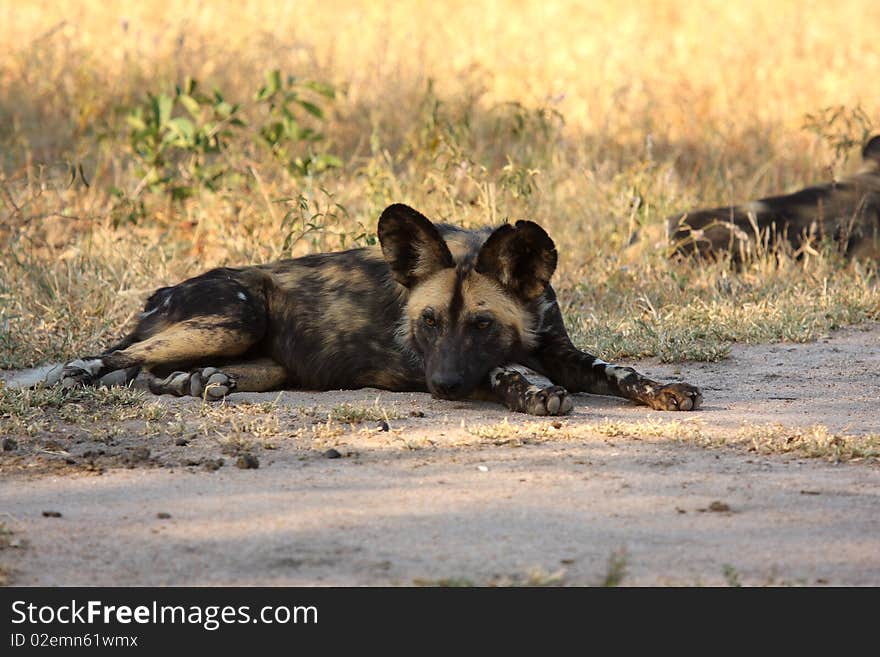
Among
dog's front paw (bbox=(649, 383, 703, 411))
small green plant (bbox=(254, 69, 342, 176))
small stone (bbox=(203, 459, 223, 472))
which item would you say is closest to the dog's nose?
dog's front paw (bbox=(649, 383, 703, 411))

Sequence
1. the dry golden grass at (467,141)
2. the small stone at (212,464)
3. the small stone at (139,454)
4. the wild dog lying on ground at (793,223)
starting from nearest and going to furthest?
the small stone at (212,464) → the small stone at (139,454) → the dry golden grass at (467,141) → the wild dog lying on ground at (793,223)

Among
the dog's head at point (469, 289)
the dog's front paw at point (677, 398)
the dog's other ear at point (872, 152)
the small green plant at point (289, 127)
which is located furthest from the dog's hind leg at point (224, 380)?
the dog's other ear at point (872, 152)

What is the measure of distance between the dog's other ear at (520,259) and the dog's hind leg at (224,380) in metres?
0.98

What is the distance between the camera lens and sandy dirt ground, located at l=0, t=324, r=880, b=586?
2.84 meters

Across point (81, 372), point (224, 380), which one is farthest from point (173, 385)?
point (81, 372)

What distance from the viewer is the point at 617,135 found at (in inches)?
401

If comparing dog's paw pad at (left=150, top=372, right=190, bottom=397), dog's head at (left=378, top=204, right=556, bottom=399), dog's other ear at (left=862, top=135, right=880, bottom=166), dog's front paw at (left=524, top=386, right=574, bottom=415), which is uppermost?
dog's other ear at (left=862, top=135, right=880, bottom=166)

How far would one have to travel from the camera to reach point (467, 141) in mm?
8930

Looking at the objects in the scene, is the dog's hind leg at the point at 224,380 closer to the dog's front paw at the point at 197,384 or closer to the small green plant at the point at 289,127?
the dog's front paw at the point at 197,384

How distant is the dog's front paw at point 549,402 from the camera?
177 inches

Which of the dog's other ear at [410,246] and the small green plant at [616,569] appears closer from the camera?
the small green plant at [616,569]

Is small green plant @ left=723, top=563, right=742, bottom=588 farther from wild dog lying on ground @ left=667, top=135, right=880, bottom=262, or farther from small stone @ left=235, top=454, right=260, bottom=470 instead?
wild dog lying on ground @ left=667, top=135, right=880, bottom=262

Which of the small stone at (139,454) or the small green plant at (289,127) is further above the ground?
the small green plant at (289,127)

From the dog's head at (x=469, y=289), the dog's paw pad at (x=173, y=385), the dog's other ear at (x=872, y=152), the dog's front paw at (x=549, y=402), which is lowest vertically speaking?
the dog's paw pad at (x=173, y=385)
